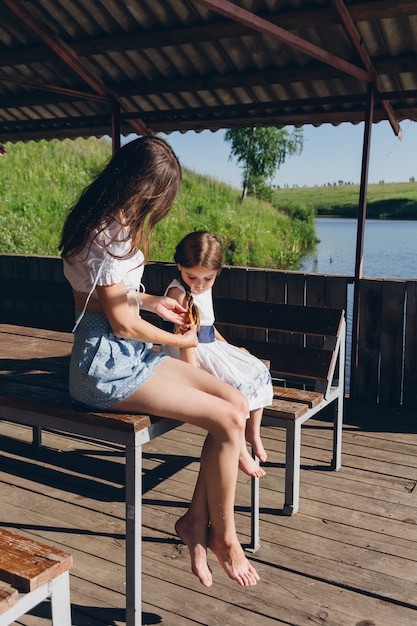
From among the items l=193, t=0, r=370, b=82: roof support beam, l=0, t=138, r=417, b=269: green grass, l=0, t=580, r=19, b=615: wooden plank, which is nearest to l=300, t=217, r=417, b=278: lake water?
l=0, t=138, r=417, b=269: green grass

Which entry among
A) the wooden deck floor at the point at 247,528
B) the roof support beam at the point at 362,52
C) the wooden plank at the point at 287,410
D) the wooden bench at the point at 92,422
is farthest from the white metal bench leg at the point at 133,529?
the roof support beam at the point at 362,52

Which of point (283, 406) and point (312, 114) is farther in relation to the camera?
point (312, 114)

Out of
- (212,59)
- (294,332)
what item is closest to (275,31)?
(212,59)

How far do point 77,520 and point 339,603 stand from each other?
4.77ft

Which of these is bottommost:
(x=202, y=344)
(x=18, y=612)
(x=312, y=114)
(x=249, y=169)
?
(x=18, y=612)

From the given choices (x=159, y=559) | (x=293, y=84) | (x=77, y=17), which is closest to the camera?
(x=159, y=559)

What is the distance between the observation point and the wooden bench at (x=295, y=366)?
11.3ft

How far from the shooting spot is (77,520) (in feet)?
11.3

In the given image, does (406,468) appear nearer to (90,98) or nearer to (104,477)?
(104,477)

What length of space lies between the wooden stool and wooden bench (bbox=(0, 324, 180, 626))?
57cm

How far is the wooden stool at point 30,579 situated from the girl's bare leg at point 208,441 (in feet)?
2.31

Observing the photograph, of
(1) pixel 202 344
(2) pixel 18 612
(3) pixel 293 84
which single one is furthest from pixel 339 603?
(3) pixel 293 84

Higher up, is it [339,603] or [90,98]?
[90,98]

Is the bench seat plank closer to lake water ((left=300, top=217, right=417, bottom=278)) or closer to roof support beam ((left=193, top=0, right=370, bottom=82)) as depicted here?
roof support beam ((left=193, top=0, right=370, bottom=82))
